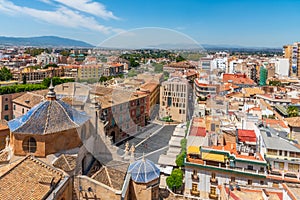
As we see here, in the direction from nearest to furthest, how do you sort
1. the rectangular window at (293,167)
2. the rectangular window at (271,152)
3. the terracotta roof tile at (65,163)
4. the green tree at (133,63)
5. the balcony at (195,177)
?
the terracotta roof tile at (65,163) → the green tree at (133,63) → the rectangular window at (293,167) → the rectangular window at (271,152) → the balcony at (195,177)

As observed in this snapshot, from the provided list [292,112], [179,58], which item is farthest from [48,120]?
[292,112]

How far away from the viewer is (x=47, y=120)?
7.35m

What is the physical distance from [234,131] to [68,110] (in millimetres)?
7843

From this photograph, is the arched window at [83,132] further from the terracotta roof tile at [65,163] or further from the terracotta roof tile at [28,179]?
the terracotta roof tile at [28,179]

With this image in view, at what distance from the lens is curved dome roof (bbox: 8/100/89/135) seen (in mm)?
7203

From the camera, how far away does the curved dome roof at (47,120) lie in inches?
284

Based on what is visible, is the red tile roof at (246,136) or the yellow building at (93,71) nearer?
the yellow building at (93,71)

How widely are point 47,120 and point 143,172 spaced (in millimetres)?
2862

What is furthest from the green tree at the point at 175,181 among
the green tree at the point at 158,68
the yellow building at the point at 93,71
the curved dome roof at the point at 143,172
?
the green tree at the point at 158,68

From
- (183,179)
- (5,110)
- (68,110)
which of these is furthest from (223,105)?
(5,110)

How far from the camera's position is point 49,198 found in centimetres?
575

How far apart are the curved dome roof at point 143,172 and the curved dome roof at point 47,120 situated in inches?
77.0

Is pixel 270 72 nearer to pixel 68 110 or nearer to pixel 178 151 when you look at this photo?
Result: pixel 178 151

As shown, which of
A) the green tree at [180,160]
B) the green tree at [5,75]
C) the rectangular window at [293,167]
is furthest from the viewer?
the green tree at [5,75]
